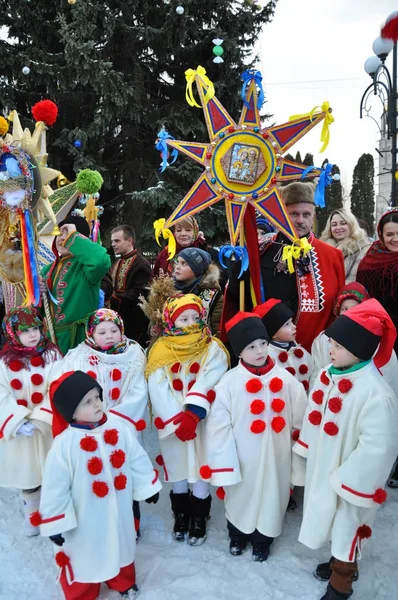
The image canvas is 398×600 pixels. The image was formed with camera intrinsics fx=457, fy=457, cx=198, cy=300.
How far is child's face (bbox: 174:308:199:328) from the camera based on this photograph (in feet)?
9.46

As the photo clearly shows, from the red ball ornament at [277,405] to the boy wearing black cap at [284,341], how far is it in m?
0.41

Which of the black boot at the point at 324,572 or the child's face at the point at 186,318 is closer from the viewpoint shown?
the black boot at the point at 324,572

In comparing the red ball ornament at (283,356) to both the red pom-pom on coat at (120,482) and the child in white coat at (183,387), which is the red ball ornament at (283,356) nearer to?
the child in white coat at (183,387)

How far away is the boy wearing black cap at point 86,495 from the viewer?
2.27m

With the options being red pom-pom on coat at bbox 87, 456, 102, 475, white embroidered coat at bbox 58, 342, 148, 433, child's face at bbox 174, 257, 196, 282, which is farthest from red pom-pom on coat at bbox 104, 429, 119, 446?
child's face at bbox 174, 257, 196, 282

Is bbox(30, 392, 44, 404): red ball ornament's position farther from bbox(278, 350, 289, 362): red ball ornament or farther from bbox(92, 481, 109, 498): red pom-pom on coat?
bbox(278, 350, 289, 362): red ball ornament

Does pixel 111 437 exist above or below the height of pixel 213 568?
above

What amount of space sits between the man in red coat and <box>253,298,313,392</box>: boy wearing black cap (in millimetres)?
224

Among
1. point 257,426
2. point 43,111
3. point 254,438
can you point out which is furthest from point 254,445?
point 43,111

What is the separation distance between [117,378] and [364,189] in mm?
24159

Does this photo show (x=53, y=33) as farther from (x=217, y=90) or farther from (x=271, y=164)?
(x=271, y=164)

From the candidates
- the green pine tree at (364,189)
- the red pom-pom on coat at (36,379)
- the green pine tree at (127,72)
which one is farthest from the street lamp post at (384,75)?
the green pine tree at (364,189)

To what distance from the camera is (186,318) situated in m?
2.89

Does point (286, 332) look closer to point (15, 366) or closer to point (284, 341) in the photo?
point (284, 341)
